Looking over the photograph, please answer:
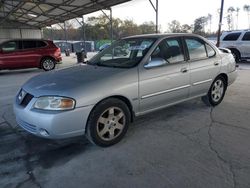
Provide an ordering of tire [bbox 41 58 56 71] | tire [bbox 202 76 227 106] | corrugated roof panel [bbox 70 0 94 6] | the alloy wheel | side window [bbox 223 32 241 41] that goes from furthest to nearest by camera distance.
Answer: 1. corrugated roof panel [bbox 70 0 94 6]
2. side window [bbox 223 32 241 41]
3. tire [bbox 41 58 56 71]
4. tire [bbox 202 76 227 106]
5. the alloy wheel

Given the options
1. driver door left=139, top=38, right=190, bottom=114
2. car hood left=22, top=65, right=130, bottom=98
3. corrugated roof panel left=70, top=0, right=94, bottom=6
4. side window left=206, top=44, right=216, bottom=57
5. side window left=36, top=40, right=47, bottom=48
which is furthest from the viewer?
corrugated roof panel left=70, top=0, right=94, bottom=6

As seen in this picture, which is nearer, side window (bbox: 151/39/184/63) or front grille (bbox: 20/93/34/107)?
front grille (bbox: 20/93/34/107)

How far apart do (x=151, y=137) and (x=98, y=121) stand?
939 millimetres

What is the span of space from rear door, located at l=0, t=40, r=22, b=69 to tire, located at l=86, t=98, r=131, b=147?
10.0 m

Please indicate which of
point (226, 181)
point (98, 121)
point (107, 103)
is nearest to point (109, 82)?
point (107, 103)

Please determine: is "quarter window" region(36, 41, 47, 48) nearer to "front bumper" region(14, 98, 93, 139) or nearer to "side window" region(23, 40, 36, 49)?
"side window" region(23, 40, 36, 49)

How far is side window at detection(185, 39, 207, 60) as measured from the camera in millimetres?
4723

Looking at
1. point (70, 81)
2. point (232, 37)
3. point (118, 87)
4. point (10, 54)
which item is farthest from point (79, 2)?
point (118, 87)

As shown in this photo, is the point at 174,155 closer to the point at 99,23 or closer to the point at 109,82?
the point at 109,82

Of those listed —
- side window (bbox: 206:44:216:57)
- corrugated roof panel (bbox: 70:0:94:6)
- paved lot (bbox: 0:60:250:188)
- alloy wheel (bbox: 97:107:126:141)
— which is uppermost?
corrugated roof panel (bbox: 70:0:94:6)

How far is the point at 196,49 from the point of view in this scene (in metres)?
4.87

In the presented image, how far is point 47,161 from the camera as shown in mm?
3307

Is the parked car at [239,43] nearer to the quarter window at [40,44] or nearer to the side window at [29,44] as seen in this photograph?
the quarter window at [40,44]

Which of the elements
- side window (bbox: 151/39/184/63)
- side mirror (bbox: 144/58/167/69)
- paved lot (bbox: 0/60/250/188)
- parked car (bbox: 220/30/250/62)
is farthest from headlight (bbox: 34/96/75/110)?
parked car (bbox: 220/30/250/62)
